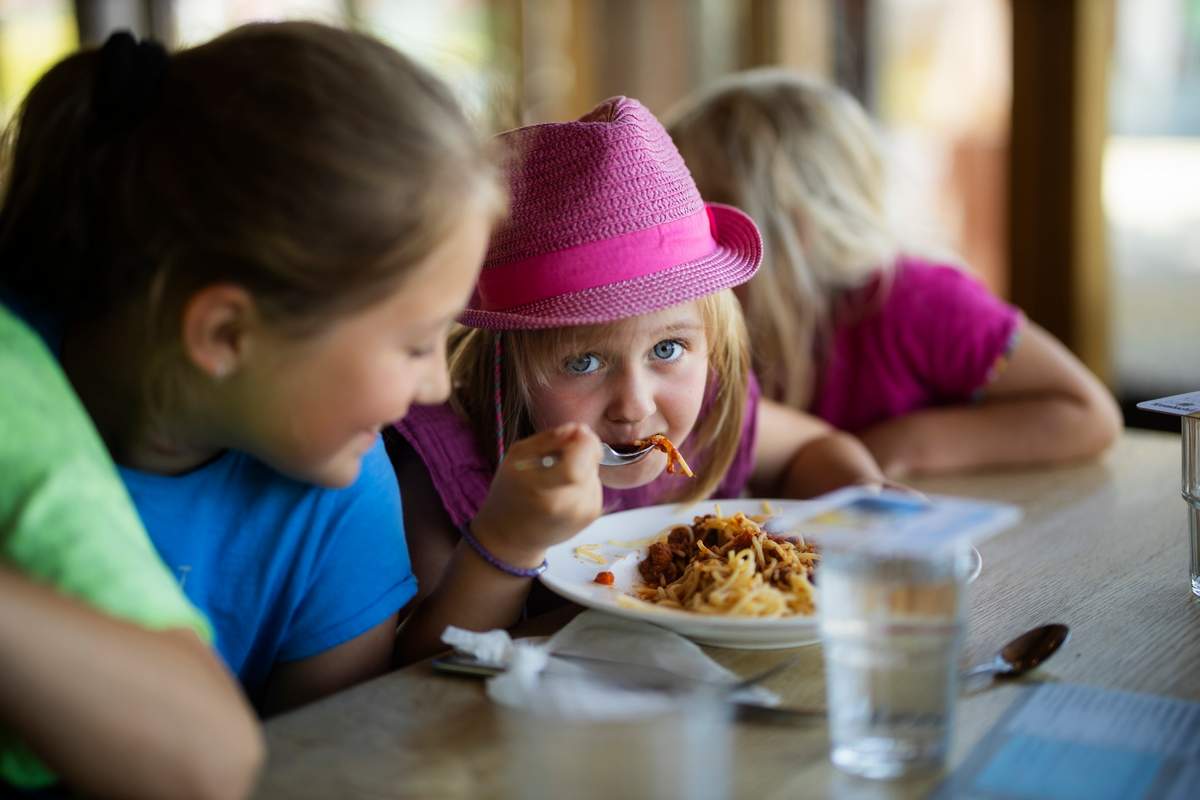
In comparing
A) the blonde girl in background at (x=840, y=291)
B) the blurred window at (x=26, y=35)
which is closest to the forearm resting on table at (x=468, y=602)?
the blonde girl in background at (x=840, y=291)

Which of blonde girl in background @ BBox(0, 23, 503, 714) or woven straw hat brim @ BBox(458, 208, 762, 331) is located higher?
blonde girl in background @ BBox(0, 23, 503, 714)

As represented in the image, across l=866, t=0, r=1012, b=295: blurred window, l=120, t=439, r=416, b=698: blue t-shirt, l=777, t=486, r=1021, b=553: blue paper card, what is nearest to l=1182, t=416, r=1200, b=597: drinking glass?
l=777, t=486, r=1021, b=553: blue paper card

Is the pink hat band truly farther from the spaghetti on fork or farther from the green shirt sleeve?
the green shirt sleeve

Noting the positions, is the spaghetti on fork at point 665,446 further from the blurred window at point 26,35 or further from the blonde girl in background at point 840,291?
the blurred window at point 26,35

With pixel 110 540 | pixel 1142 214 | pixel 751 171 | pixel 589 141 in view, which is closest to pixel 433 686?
pixel 110 540

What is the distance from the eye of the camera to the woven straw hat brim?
113 centimetres

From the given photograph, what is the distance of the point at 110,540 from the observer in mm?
726

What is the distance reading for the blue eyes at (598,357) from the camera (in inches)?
47.3

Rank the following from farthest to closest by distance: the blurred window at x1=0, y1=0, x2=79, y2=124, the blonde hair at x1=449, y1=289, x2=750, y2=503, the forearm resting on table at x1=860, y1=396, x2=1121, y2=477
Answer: the blurred window at x1=0, y1=0, x2=79, y2=124 < the forearm resting on table at x1=860, y1=396, x2=1121, y2=477 < the blonde hair at x1=449, y1=289, x2=750, y2=503

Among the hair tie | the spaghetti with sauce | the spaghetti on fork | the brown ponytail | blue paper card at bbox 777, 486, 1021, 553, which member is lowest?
the spaghetti with sauce

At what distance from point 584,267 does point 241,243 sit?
1.37 feet

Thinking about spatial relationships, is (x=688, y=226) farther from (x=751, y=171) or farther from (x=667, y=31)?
(x=667, y=31)

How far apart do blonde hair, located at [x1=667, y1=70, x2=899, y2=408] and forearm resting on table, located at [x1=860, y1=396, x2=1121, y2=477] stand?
0.24 meters

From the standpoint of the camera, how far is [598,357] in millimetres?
1206
